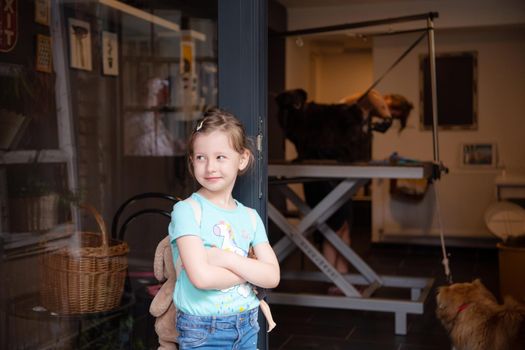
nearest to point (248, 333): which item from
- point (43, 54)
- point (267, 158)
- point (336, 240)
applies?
point (267, 158)

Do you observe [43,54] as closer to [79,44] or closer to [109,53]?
[79,44]

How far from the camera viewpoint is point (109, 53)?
3.92 m

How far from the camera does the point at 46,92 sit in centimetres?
267

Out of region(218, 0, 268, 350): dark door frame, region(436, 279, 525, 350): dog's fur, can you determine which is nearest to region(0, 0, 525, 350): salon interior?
region(218, 0, 268, 350): dark door frame

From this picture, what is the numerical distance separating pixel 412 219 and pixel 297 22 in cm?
235

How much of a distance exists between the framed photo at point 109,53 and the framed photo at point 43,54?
1.11 metres

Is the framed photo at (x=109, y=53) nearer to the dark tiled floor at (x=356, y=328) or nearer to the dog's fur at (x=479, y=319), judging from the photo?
the dark tiled floor at (x=356, y=328)

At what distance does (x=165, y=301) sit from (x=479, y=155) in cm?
582

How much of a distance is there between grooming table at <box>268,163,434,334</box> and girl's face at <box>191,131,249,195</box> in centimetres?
233

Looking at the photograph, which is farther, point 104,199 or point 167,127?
point 167,127

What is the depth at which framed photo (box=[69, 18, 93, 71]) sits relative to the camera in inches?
120

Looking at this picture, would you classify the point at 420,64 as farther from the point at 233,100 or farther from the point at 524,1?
the point at 233,100

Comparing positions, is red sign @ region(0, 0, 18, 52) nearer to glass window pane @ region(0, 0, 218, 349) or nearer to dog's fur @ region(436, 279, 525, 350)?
glass window pane @ region(0, 0, 218, 349)

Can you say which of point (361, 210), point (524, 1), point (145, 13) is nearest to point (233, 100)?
point (145, 13)
